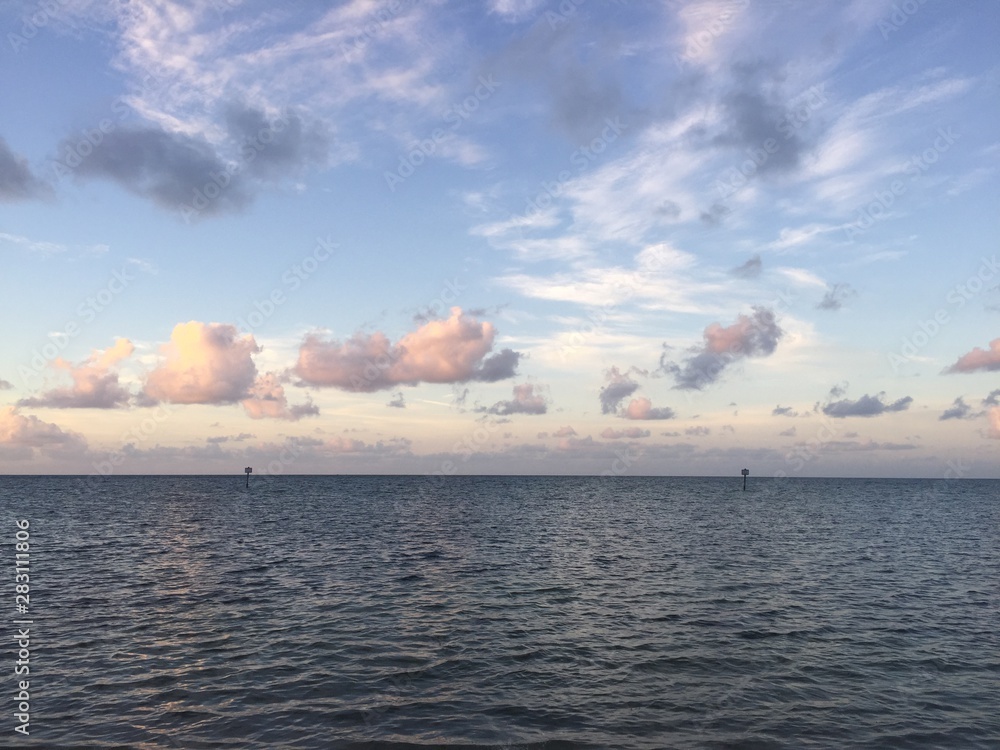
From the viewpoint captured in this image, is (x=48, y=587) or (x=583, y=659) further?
(x=48, y=587)

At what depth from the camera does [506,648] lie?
87.8 feet

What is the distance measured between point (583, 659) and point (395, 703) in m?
8.38

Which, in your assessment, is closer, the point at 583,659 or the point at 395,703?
the point at 395,703

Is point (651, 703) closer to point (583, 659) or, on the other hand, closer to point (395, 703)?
point (583, 659)

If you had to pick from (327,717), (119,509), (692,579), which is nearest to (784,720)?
(327,717)

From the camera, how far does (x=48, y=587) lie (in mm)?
38562

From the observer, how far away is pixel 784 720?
776 inches

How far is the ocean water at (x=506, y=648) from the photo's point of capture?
1898 centimetres

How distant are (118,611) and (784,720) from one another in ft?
105

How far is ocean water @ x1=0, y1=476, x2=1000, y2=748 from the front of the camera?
19.0 meters

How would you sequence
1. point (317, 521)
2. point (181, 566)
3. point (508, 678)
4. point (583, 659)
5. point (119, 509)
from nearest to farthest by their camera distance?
point (508, 678)
point (583, 659)
point (181, 566)
point (317, 521)
point (119, 509)

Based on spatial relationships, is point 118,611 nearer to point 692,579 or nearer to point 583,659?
point 583,659

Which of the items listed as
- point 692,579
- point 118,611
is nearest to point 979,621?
point 692,579

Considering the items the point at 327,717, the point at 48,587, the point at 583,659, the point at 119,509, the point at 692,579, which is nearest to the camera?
the point at 327,717
